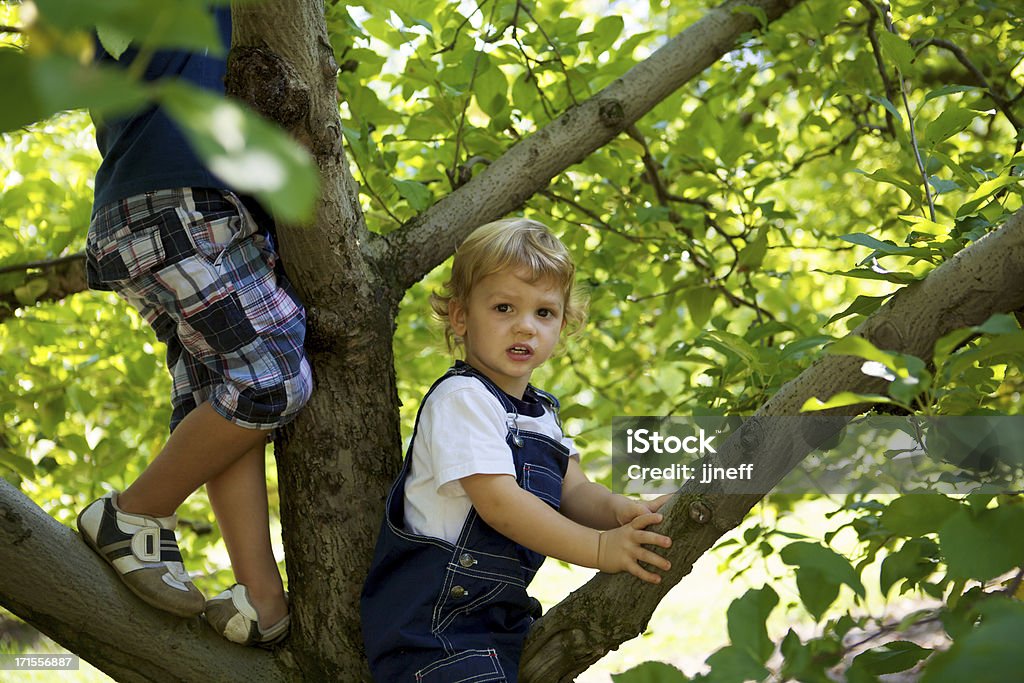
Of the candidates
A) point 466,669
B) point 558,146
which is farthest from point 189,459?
point 558,146

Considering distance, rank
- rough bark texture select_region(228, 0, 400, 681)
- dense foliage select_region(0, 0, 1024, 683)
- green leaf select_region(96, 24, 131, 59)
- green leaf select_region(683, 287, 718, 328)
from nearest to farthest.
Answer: green leaf select_region(96, 24, 131, 59) → dense foliage select_region(0, 0, 1024, 683) → rough bark texture select_region(228, 0, 400, 681) → green leaf select_region(683, 287, 718, 328)

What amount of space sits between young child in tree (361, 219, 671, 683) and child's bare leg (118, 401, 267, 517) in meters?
0.28

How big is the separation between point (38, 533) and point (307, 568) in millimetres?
407

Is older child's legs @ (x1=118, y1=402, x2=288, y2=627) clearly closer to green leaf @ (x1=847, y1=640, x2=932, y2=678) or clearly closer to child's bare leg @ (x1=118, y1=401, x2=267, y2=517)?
child's bare leg @ (x1=118, y1=401, x2=267, y2=517)

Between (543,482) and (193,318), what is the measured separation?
63 centimetres

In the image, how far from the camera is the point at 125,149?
1576 mm

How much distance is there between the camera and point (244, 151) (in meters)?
0.41

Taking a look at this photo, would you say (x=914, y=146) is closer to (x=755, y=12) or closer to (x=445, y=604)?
(x=755, y=12)

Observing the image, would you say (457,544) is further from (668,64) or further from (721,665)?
(668,64)

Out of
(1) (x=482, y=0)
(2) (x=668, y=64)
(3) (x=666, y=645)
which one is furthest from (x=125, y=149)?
(3) (x=666, y=645)

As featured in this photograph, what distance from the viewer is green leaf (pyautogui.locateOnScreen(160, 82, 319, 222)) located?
0.40 m

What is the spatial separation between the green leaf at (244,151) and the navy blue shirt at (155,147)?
116cm

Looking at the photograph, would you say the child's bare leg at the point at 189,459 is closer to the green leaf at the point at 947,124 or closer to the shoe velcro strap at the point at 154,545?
the shoe velcro strap at the point at 154,545

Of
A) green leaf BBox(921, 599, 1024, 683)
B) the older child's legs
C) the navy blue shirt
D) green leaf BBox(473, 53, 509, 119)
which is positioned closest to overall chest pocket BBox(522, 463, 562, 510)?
the older child's legs
